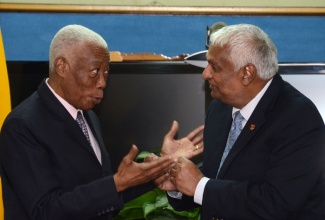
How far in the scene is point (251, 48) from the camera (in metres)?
1.95

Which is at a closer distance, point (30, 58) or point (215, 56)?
point (215, 56)

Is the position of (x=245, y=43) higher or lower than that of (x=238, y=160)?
higher

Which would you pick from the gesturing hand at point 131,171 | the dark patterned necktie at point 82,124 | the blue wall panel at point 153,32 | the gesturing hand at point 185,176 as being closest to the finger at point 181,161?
the gesturing hand at point 185,176

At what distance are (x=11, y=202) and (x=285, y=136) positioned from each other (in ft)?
2.95

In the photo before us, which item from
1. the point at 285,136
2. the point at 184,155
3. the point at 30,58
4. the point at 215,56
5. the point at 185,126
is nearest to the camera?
the point at 285,136

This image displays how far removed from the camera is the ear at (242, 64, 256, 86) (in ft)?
6.46

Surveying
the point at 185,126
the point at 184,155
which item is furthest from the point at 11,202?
the point at 185,126

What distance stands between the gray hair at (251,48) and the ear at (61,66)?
1.72ft

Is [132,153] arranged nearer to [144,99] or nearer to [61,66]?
[61,66]

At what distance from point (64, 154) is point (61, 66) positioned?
0.29m

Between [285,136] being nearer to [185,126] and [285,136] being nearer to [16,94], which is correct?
[185,126]

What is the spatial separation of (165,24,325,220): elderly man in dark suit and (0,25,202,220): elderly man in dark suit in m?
0.19

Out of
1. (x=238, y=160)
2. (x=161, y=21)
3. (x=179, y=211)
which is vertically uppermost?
(x=161, y=21)

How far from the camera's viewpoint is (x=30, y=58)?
389cm
